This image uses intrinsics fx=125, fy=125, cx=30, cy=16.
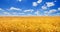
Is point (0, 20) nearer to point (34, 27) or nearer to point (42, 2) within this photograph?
point (34, 27)

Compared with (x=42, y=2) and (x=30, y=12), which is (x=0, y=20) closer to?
(x=30, y=12)

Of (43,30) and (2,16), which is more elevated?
(2,16)

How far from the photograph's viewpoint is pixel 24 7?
2072 millimetres

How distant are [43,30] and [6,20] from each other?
0.63 metres

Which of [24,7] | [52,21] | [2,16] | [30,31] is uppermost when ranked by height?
[24,7]

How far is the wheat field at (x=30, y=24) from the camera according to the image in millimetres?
1992

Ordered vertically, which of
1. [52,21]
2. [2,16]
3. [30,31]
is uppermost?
[2,16]

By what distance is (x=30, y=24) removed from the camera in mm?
2025

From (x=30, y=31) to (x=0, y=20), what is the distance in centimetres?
52

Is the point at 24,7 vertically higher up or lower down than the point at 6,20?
higher up

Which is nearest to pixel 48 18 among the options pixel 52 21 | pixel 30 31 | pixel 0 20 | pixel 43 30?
pixel 52 21

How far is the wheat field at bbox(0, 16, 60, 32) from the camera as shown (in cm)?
199

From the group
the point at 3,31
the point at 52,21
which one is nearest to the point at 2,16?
the point at 3,31

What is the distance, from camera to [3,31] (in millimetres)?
1994
